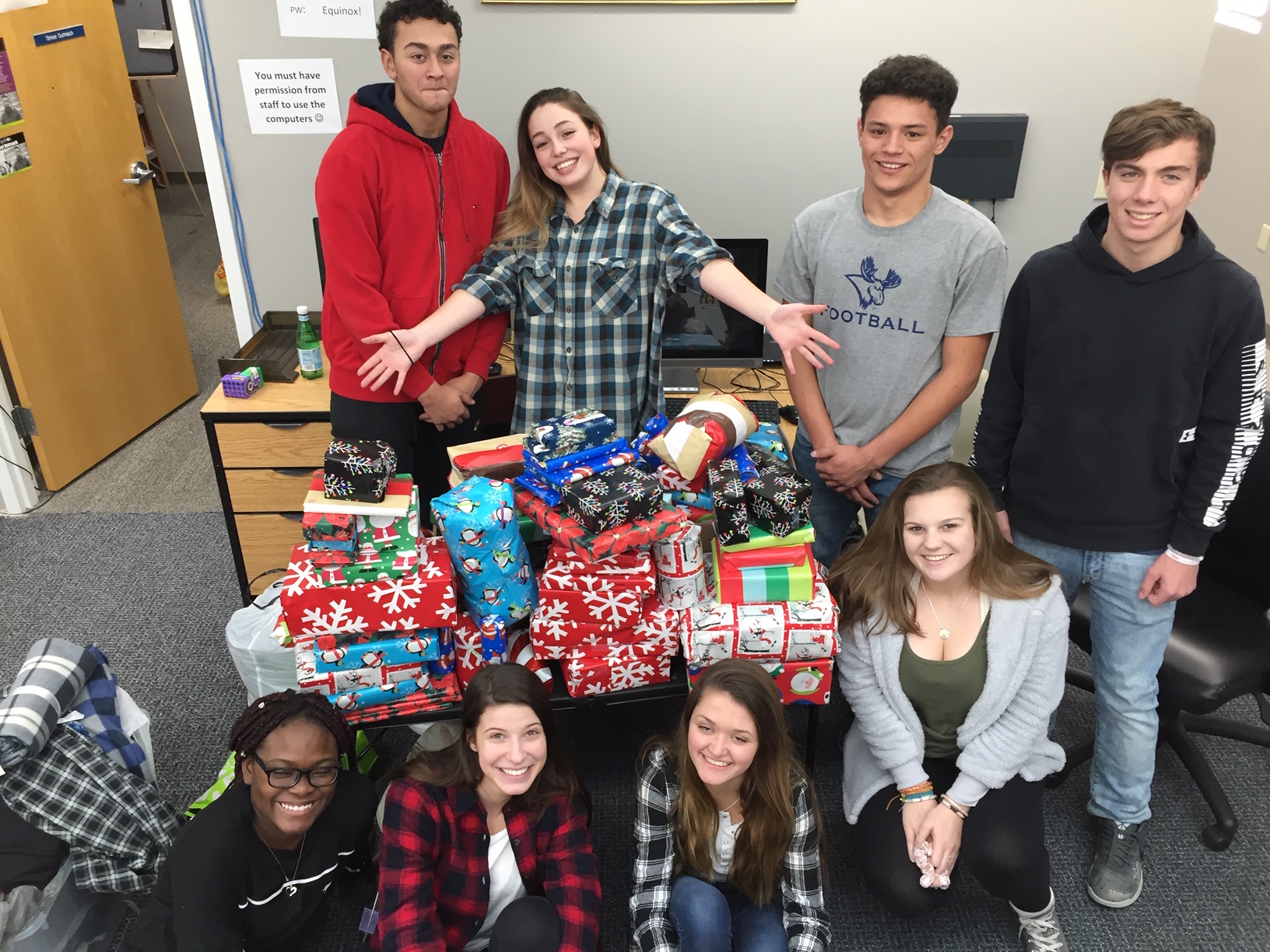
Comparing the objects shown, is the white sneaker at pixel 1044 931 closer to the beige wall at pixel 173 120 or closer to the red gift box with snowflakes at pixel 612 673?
the red gift box with snowflakes at pixel 612 673

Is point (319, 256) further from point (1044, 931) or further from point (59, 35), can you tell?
point (1044, 931)

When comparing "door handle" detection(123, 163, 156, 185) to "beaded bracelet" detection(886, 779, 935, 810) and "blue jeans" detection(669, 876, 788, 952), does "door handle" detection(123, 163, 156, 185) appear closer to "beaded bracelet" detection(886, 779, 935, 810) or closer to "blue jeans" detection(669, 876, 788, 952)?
"blue jeans" detection(669, 876, 788, 952)

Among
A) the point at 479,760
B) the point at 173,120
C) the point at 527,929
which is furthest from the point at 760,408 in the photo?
the point at 173,120

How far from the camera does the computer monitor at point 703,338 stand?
2.93 m

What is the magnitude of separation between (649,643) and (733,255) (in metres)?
1.41

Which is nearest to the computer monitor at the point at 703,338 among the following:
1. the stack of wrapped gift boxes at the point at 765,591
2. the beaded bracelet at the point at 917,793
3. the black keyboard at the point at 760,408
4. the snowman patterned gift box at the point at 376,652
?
the black keyboard at the point at 760,408

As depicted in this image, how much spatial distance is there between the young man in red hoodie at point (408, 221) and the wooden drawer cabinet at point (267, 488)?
1.64 ft

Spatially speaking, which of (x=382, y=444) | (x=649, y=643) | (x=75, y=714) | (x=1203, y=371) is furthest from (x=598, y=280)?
(x=75, y=714)

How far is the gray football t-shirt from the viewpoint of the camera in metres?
1.98

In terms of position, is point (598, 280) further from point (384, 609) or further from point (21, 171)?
point (21, 171)

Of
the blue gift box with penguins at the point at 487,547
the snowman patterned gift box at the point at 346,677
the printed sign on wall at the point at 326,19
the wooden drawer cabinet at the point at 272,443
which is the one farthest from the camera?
the printed sign on wall at the point at 326,19

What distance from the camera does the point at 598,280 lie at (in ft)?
6.94

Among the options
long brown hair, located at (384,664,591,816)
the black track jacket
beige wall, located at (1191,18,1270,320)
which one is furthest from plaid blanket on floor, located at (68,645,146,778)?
beige wall, located at (1191,18,1270,320)

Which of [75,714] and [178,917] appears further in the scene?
[75,714]
